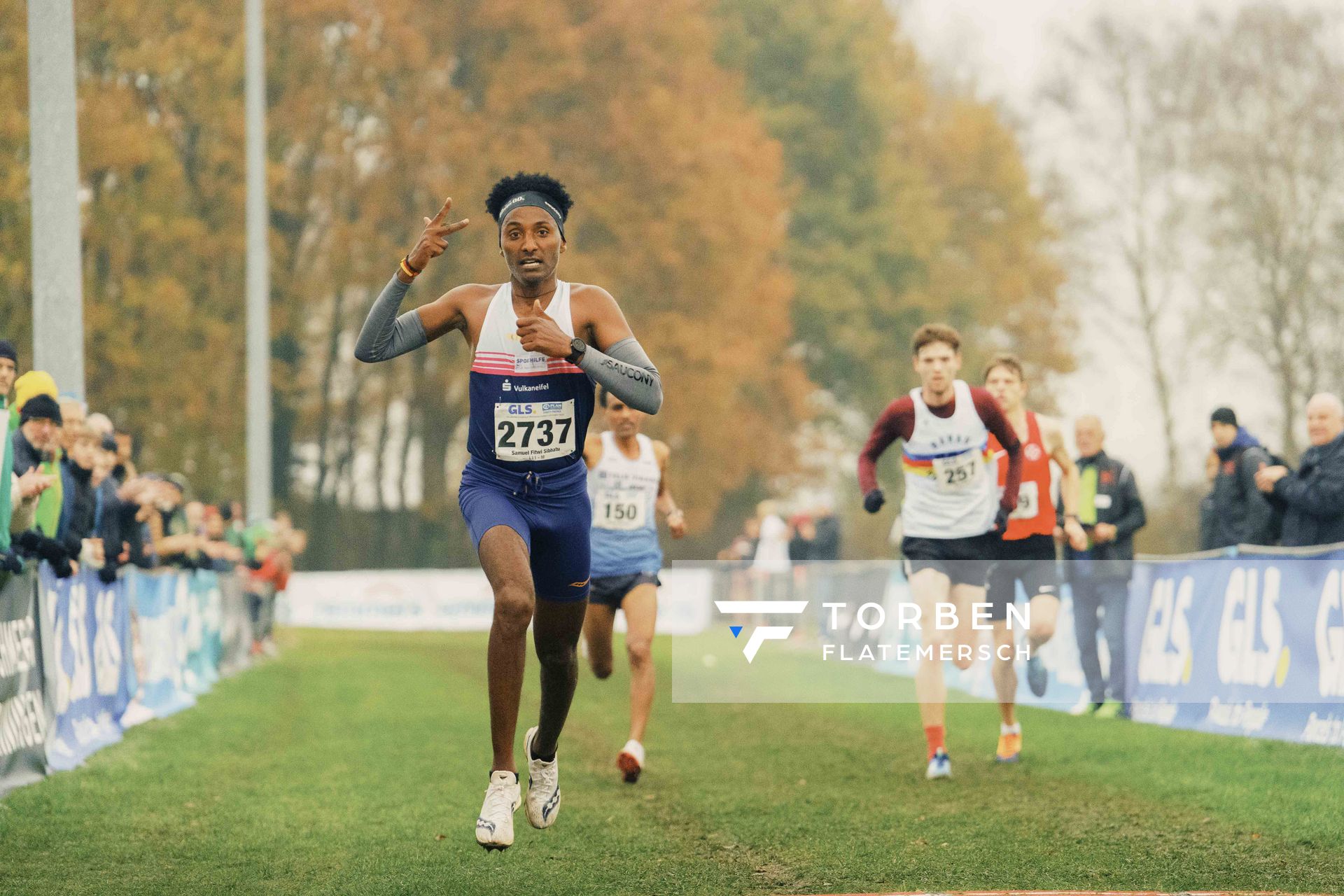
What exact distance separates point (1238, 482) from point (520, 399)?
8.80m

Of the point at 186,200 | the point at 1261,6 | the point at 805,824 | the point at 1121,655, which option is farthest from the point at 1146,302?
the point at 805,824

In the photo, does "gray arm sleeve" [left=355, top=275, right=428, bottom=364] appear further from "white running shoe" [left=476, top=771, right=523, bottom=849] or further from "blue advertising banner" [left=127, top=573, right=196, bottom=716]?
"blue advertising banner" [left=127, top=573, right=196, bottom=716]

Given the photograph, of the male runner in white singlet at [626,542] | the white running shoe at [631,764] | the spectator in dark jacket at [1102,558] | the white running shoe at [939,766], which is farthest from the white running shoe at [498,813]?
the spectator in dark jacket at [1102,558]

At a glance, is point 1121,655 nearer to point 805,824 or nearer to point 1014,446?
point 1014,446

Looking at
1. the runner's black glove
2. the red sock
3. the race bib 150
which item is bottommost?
the red sock

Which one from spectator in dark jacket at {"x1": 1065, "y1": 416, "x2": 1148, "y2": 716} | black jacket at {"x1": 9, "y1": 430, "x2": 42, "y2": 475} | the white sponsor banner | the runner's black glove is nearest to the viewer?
the runner's black glove

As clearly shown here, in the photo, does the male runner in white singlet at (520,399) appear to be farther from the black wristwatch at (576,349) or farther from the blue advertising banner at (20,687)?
the blue advertising banner at (20,687)

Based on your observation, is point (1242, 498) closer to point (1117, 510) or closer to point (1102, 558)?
point (1117, 510)

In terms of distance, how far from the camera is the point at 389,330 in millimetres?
7074

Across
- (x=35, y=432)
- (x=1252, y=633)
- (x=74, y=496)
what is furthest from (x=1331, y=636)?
(x=74, y=496)

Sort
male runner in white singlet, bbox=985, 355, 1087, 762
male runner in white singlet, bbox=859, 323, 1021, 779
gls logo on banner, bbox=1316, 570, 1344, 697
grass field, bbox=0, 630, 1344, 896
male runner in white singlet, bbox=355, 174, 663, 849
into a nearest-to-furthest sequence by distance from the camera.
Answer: male runner in white singlet, bbox=355, 174, 663, 849 < grass field, bbox=0, 630, 1344, 896 < male runner in white singlet, bbox=859, 323, 1021, 779 < gls logo on banner, bbox=1316, 570, 1344, 697 < male runner in white singlet, bbox=985, 355, 1087, 762

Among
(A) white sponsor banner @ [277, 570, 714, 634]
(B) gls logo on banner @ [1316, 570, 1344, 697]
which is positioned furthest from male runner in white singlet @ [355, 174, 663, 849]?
(A) white sponsor banner @ [277, 570, 714, 634]

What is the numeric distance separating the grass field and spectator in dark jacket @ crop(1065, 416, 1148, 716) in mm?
534

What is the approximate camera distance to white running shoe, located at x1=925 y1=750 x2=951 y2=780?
10242mm
